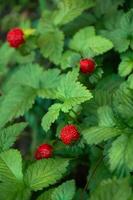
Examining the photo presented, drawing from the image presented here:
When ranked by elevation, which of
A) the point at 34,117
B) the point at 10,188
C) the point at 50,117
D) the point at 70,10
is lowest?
the point at 34,117

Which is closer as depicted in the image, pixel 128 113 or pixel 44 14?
pixel 128 113

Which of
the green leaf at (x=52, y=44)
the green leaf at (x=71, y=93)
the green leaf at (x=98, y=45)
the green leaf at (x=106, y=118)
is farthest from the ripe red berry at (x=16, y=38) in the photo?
the green leaf at (x=106, y=118)

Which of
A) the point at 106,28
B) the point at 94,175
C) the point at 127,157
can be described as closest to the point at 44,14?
the point at 106,28

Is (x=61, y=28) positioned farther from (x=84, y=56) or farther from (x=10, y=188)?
(x=10, y=188)

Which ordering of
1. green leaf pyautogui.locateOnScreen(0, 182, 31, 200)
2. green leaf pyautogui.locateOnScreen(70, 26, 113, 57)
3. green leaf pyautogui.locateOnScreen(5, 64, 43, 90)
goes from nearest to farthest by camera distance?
green leaf pyautogui.locateOnScreen(0, 182, 31, 200)
green leaf pyautogui.locateOnScreen(70, 26, 113, 57)
green leaf pyautogui.locateOnScreen(5, 64, 43, 90)

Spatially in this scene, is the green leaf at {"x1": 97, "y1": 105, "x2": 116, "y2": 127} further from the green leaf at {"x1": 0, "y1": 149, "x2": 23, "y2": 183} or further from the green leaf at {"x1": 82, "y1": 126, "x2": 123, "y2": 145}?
the green leaf at {"x1": 0, "y1": 149, "x2": 23, "y2": 183}

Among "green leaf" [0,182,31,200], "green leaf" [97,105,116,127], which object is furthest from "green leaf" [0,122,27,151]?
"green leaf" [97,105,116,127]
